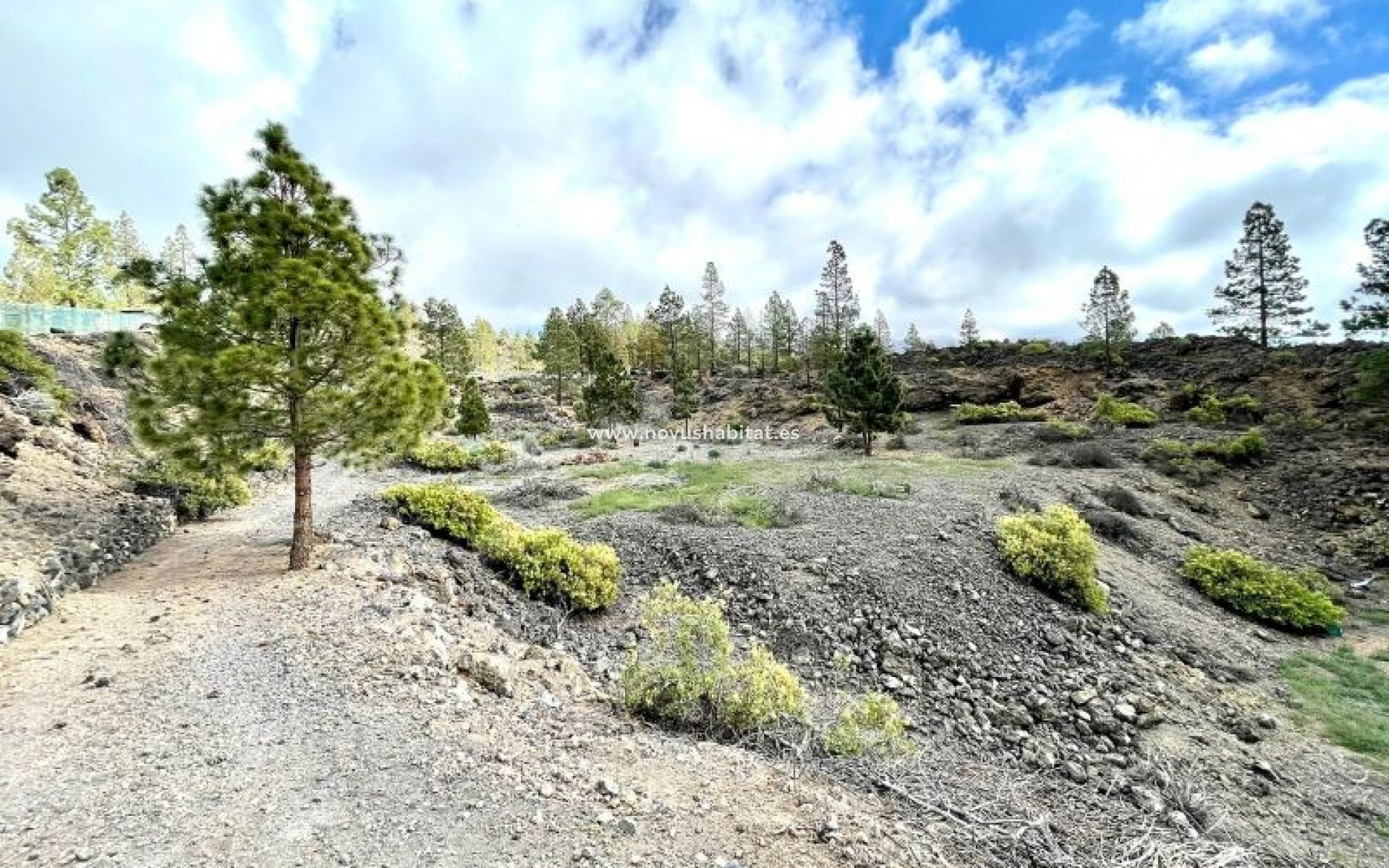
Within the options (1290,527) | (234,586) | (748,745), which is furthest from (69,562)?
(1290,527)

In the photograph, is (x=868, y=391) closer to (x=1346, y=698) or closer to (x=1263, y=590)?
(x=1263, y=590)

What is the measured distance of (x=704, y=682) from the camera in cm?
566

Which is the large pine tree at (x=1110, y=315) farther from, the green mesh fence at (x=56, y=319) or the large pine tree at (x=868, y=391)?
the green mesh fence at (x=56, y=319)

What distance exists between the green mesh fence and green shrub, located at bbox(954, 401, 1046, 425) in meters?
41.6

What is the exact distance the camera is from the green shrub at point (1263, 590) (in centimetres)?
1120

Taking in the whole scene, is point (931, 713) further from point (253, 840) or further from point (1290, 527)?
point (1290, 527)

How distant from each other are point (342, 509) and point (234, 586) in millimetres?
4961

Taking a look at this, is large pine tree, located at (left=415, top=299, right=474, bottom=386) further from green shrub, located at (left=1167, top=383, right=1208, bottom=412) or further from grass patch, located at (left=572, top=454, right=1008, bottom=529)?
green shrub, located at (left=1167, top=383, right=1208, bottom=412)

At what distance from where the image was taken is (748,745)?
17.6 ft

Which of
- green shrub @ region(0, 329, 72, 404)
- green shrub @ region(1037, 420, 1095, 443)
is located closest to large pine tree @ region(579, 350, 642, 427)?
green shrub @ region(1037, 420, 1095, 443)

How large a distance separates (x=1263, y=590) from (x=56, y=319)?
4705 cm

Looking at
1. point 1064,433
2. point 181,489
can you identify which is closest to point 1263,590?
point 1064,433

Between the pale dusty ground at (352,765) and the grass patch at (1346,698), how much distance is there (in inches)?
311

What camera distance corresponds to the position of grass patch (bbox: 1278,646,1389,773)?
300 inches
